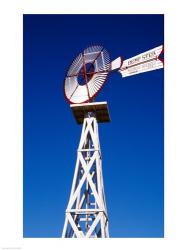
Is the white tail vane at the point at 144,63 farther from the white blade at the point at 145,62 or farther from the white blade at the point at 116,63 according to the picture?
the white blade at the point at 116,63

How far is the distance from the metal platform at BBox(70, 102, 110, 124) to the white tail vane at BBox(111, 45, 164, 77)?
9.86 ft

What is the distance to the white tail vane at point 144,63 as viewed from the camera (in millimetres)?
20578

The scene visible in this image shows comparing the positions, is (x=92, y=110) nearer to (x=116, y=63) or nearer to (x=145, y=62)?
(x=116, y=63)

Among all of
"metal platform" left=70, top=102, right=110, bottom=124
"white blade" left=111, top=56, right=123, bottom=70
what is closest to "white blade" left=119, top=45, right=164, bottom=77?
"white blade" left=111, top=56, right=123, bottom=70

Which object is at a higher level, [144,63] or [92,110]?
[144,63]

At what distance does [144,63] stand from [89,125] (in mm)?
6350

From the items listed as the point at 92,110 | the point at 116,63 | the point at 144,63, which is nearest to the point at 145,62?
the point at 144,63

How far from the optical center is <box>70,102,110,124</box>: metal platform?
83.3 ft

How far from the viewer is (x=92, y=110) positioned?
26.0 metres
